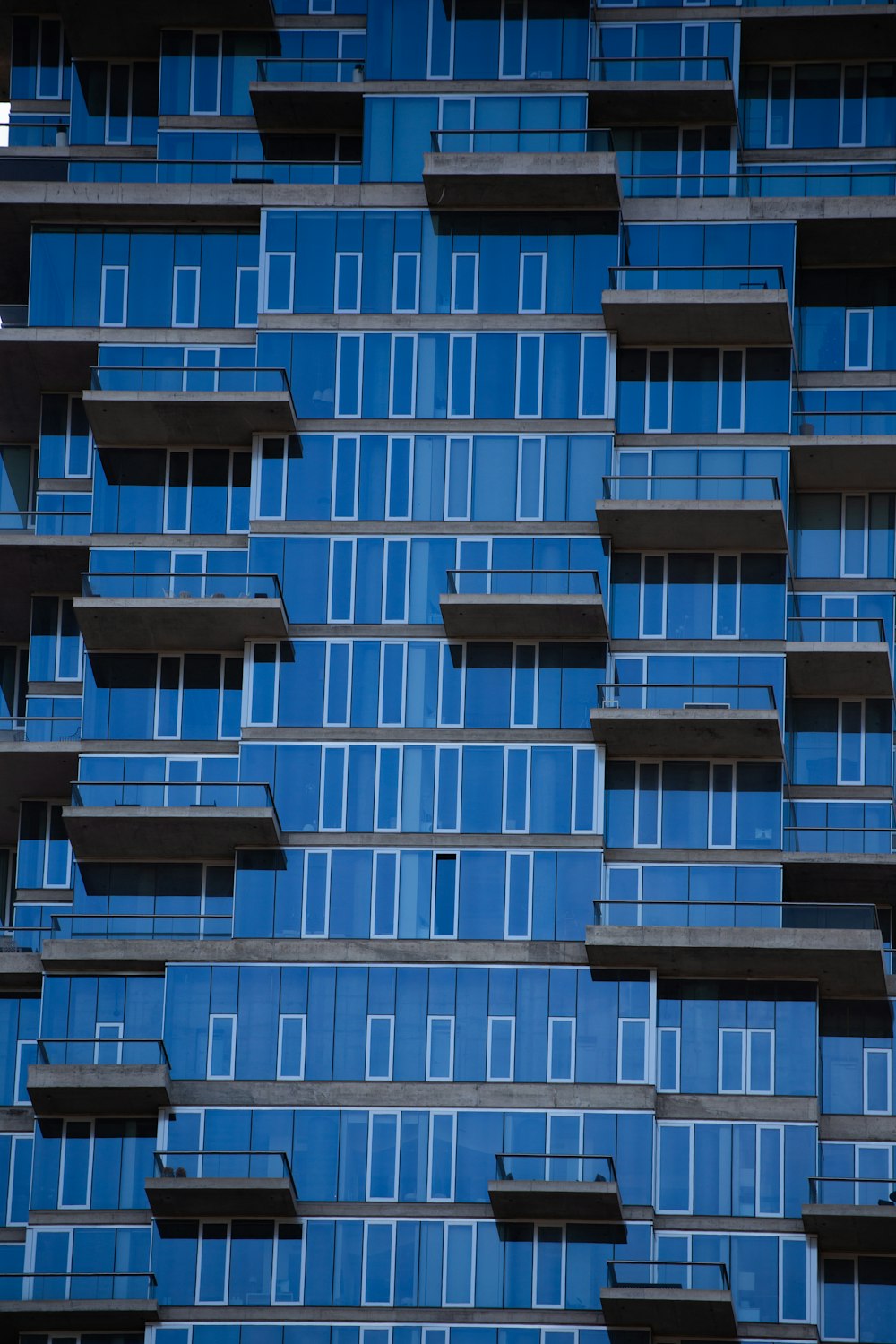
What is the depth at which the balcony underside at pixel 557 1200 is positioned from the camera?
6712 cm

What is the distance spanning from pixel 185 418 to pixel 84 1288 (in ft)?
77.0

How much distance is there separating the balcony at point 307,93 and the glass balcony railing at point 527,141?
3.17m

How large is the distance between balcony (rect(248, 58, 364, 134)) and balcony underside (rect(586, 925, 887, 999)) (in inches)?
983

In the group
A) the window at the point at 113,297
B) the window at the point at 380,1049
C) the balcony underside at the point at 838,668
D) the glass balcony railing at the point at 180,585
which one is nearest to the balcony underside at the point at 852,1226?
the window at the point at 380,1049

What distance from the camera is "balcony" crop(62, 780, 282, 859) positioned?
71.1m

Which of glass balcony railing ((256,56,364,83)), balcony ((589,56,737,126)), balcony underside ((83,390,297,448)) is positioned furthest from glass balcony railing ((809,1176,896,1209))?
glass balcony railing ((256,56,364,83))

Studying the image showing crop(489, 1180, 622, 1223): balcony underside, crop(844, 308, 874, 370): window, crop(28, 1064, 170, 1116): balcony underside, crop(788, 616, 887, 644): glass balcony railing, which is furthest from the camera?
crop(844, 308, 874, 370): window

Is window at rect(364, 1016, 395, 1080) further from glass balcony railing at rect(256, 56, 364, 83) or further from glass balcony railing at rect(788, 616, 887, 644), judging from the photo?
glass balcony railing at rect(256, 56, 364, 83)

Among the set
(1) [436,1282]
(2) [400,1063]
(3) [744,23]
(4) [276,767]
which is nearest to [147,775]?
(4) [276,767]

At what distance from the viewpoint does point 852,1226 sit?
67688 mm

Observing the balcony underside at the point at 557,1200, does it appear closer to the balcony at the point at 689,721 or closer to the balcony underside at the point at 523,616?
the balcony at the point at 689,721

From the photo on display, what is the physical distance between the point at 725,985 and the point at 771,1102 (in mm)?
3324

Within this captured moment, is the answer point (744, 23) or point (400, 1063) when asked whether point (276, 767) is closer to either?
point (400, 1063)

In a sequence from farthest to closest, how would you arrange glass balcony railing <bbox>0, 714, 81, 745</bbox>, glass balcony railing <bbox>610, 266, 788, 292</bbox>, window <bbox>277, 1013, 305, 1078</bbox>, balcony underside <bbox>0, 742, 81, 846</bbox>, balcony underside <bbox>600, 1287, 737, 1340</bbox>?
glass balcony railing <bbox>610, 266, 788, 292</bbox> < glass balcony railing <bbox>0, 714, 81, 745</bbox> < balcony underside <bbox>0, 742, 81, 846</bbox> < window <bbox>277, 1013, 305, 1078</bbox> < balcony underside <bbox>600, 1287, 737, 1340</bbox>
